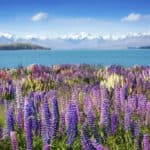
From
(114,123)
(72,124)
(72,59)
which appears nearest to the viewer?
(72,124)

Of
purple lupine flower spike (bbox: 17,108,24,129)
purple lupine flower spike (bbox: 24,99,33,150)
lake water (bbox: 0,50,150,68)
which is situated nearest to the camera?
purple lupine flower spike (bbox: 24,99,33,150)

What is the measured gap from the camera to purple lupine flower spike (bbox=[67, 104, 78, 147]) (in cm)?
627

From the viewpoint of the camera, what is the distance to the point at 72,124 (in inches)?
250

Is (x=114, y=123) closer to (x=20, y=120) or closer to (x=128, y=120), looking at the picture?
(x=128, y=120)

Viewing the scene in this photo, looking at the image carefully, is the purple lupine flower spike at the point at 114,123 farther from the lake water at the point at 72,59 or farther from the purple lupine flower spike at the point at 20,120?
the lake water at the point at 72,59

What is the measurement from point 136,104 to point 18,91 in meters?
2.03

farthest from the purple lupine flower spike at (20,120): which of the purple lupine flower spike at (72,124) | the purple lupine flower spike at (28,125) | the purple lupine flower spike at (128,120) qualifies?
the purple lupine flower spike at (128,120)

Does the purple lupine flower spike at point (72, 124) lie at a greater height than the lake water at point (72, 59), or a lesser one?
greater

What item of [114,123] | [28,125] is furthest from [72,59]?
[28,125]

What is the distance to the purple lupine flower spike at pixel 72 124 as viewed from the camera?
6.27 metres

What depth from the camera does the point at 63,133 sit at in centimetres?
686

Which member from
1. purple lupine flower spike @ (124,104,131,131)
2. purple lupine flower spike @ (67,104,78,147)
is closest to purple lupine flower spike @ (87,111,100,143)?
purple lupine flower spike @ (67,104,78,147)

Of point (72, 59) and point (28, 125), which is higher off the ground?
point (28, 125)

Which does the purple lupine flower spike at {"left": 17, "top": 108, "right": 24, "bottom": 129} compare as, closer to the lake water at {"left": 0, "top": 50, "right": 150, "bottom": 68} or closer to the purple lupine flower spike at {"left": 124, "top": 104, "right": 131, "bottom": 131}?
the purple lupine flower spike at {"left": 124, "top": 104, "right": 131, "bottom": 131}
